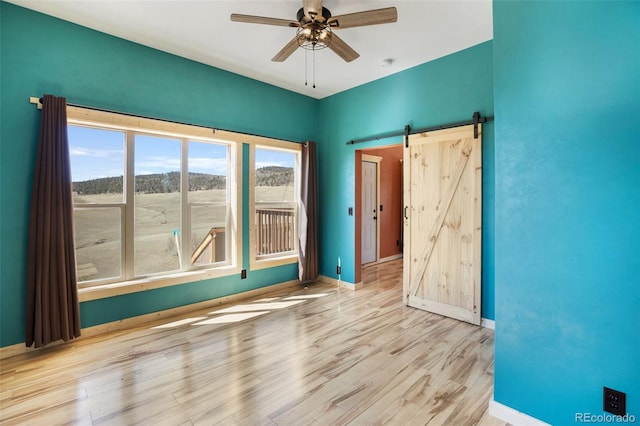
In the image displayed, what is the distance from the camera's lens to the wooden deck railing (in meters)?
4.50

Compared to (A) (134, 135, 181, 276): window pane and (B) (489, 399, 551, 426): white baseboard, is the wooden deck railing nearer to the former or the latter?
(A) (134, 135, 181, 276): window pane

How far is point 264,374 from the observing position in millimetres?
2291

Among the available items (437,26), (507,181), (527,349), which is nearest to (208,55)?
(437,26)

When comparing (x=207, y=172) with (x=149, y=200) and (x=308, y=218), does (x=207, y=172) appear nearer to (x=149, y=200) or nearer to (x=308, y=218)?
(x=149, y=200)

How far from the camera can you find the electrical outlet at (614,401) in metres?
1.46

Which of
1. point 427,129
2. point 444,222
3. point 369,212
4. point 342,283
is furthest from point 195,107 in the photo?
point 369,212

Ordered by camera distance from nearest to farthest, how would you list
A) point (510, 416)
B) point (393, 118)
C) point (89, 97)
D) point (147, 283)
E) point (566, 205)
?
point (566, 205) → point (510, 416) → point (89, 97) → point (147, 283) → point (393, 118)

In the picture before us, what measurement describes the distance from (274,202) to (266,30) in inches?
94.1

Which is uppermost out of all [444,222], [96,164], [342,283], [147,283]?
[96,164]

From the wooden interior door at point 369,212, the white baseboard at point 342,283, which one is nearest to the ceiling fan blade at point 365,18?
the white baseboard at point 342,283

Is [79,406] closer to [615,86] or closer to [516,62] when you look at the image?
[516,62]

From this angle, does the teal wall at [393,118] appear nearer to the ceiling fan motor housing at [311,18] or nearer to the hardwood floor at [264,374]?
the hardwood floor at [264,374]

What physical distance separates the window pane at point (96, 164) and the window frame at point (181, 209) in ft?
0.20

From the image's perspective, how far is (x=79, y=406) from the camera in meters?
1.93
